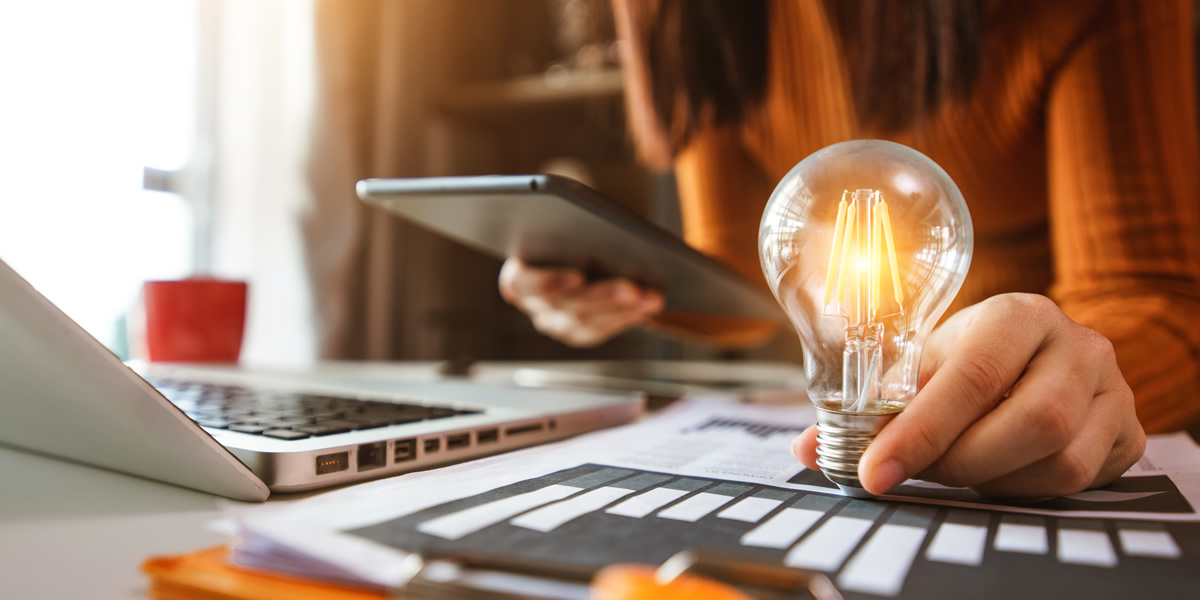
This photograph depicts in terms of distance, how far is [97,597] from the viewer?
21cm

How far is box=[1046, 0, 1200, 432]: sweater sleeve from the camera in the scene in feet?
1.98

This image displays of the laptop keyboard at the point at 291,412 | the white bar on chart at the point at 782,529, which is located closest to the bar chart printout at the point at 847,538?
the white bar on chart at the point at 782,529

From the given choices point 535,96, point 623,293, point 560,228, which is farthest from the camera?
point 535,96

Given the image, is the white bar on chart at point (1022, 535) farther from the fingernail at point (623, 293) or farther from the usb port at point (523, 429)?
the fingernail at point (623, 293)

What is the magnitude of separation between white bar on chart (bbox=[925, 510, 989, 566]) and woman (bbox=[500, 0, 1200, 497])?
0.02m

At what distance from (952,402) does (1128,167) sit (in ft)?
1.73

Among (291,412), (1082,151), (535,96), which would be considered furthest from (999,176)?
(535,96)

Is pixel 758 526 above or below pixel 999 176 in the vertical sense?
below

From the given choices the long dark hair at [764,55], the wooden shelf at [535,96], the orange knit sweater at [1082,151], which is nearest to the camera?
the orange knit sweater at [1082,151]

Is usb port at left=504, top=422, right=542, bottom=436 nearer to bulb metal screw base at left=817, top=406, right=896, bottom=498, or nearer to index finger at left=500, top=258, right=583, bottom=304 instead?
bulb metal screw base at left=817, top=406, right=896, bottom=498

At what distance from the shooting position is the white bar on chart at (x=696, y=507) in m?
0.26

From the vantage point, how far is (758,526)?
246 millimetres

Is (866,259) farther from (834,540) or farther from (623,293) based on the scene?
(623,293)

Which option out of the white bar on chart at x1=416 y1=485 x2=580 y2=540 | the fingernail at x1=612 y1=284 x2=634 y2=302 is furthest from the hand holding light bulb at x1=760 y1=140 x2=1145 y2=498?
the fingernail at x1=612 y1=284 x2=634 y2=302
